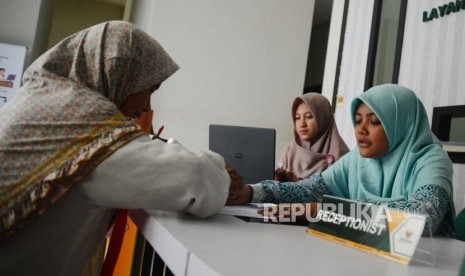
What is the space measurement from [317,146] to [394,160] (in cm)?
109

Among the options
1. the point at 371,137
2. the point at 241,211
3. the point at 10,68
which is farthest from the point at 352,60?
the point at 10,68

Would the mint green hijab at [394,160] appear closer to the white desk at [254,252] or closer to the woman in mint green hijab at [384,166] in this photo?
the woman in mint green hijab at [384,166]

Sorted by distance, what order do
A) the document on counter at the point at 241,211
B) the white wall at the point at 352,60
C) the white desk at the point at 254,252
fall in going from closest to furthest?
the white desk at the point at 254,252, the document on counter at the point at 241,211, the white wall at the point at 352,60

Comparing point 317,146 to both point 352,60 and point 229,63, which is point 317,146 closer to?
point 352,60

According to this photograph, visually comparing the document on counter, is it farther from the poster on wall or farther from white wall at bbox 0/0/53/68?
white wall at bbox 0/0/53/68

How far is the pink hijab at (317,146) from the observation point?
Result: 2.19 metres

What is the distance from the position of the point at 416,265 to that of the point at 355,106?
0.83 metres

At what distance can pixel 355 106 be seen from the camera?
137cm

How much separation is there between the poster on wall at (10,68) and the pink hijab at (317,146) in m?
2.65

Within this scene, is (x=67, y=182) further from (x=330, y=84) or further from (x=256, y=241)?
(x=330, y=84)

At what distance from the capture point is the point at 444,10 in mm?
2398

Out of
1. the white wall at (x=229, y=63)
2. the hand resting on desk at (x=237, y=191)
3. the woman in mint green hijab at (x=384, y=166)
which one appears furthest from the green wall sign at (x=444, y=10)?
the hand resting on desk at (x=237, y=191)

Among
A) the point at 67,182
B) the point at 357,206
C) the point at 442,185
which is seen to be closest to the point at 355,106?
the point at 442,185

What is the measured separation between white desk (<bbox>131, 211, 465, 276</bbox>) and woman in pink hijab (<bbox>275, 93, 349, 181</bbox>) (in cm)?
139
